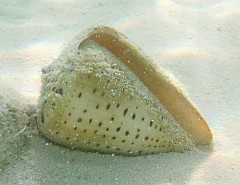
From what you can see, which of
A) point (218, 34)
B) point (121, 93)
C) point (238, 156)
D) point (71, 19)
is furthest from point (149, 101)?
point (71, 19)

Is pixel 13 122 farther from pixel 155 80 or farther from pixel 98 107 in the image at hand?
pixel 155 80

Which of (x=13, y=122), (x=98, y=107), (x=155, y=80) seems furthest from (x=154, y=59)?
(x=13, y=122)

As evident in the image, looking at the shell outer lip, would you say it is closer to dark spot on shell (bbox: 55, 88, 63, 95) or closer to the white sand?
the white sand

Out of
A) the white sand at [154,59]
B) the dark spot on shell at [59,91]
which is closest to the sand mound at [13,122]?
the white sand at [154,59]

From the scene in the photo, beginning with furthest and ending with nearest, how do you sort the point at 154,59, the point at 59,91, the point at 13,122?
the point at 154,59 < the point at 13,122 < the point at 59,91

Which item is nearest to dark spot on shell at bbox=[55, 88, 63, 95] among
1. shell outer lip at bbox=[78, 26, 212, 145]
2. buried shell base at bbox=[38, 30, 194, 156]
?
buried shell base at bbox=[38, 30, 194, 156]

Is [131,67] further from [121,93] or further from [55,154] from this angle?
[55,154]
